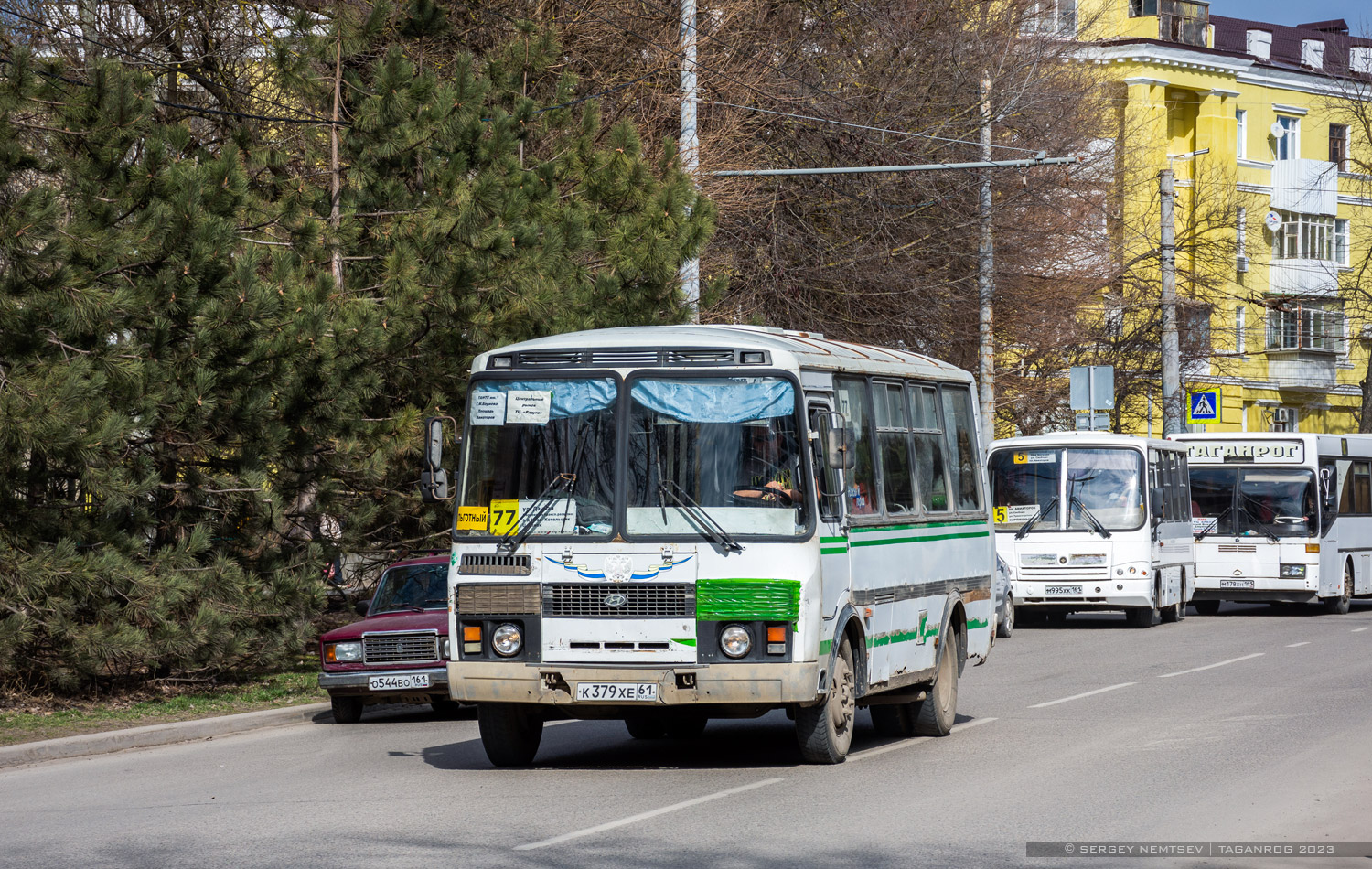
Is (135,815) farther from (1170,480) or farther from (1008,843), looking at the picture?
(1170,480)

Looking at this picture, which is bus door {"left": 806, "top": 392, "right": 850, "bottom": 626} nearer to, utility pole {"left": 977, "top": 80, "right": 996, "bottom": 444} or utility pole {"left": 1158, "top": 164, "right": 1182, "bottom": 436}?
utility pole {"left": 977, "top": 80, "right": 996, "bottom": 444}

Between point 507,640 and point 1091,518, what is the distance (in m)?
18.0

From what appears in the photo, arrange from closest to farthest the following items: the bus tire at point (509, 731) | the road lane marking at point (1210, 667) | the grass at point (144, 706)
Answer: the bus tire at point (509, 731), the grass at point (144, 706), the road lane marking at point (1210, 667)

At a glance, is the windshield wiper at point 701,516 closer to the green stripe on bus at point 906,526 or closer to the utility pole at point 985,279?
the green stripe on bus at point 906,526

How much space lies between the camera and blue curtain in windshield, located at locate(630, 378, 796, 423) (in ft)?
38.2

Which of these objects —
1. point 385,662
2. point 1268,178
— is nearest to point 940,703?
point 385,662

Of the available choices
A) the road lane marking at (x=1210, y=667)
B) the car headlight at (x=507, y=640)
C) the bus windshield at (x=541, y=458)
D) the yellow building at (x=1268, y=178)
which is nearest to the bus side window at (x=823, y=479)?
the bus windshield at (x=541, y=458)

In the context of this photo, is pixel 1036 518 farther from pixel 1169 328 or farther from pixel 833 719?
pixel 833 719

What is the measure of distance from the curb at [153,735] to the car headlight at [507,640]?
4.18 metres

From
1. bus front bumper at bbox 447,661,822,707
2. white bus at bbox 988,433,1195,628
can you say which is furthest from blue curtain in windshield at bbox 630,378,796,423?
white bus at bbox 988,433,1195,628

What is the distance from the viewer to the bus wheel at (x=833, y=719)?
11836 millimetres

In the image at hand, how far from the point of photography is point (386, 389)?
19.5 metres

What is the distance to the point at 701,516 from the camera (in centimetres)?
1145

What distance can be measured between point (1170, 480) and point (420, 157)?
49.4ft
